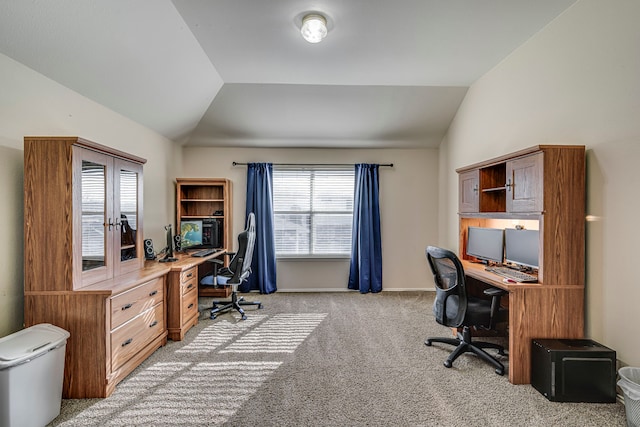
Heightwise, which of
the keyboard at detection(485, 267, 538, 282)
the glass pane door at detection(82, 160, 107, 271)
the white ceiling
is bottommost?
the keyboard at detection(485, 267, 538, 282)

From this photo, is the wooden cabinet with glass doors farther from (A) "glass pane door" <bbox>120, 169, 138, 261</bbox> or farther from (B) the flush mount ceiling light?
(B) the flush mount ceiling light

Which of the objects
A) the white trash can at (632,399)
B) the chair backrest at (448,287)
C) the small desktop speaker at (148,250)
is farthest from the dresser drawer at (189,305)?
the white trash can at (632,399)

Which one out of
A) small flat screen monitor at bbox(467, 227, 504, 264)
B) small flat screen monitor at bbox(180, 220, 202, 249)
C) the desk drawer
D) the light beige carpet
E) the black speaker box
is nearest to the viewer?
the light beige carpet

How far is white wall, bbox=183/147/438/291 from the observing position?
5238mm

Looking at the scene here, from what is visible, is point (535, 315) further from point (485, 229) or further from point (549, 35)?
point (549, 35)

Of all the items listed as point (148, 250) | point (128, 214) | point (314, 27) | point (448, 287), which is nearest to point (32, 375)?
point (128, 214)

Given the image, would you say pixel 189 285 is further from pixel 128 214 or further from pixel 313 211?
pixel 313 211

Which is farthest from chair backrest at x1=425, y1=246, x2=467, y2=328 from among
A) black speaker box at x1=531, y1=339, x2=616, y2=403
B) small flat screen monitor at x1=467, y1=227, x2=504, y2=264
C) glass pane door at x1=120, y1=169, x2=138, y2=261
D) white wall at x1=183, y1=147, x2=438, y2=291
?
glass pane door at x1=120, y1=169, x2=138, y2=261

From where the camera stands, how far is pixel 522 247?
2.92 meters

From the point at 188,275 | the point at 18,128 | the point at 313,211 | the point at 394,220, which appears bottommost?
the point at 188,275

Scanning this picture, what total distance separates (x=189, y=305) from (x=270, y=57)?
2718 millimetres

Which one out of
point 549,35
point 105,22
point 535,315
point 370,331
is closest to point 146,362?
point 370,331

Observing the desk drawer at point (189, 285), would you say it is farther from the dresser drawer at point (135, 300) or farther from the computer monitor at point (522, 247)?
the computer monitor at point (522, 247)

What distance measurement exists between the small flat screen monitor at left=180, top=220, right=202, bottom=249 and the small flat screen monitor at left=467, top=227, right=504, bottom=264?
11.7 ft
